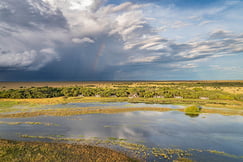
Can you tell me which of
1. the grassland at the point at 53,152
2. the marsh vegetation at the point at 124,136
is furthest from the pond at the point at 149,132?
the grassland at the point at 53,152

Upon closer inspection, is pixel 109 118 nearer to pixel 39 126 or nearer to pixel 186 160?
pixel 39 126

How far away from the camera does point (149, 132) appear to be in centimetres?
2002

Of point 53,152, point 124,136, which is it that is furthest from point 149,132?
point 53,152

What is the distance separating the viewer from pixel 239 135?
63.2 feet

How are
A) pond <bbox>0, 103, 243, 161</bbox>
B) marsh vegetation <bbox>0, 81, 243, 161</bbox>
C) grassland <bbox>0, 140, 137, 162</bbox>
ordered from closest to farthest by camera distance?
grassland <bbox>0, 140, 137, 162</bbox>, marsh vegetation <bbox>0, 81, 243, 161</bbox>, pond <bbox>0, 103, 243, 161</bbox>

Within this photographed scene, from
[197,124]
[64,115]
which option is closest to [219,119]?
[197,124]

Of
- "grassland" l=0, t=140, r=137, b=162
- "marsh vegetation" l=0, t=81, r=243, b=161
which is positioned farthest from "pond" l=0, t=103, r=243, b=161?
"grassland" l=0, t=140, r=137, b=162

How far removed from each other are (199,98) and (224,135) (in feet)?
94.6

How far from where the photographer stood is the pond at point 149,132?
15391 millimetres

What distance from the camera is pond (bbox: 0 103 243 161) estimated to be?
15.4 m

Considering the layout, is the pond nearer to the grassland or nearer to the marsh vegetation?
the marsh vegetation

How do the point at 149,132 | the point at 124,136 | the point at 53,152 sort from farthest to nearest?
the point at 149,132 < the point at 124,136 < the point at 53,152

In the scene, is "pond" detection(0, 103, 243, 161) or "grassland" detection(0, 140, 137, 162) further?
"pond" detection(0, 103, 243, 161)

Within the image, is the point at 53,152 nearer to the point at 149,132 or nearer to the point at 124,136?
the point at 124,136
